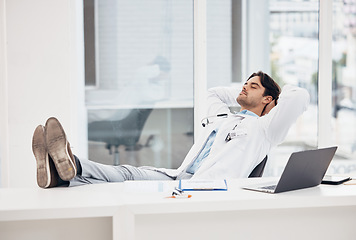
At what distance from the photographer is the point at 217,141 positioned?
2822mm

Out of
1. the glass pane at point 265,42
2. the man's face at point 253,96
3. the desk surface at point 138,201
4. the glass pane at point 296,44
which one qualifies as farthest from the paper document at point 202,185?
the glass pane at point 296,44

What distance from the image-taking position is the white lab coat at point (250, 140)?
2568mm

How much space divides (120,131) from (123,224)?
2.41m

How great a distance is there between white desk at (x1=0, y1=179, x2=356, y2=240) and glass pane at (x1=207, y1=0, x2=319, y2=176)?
2353 mm

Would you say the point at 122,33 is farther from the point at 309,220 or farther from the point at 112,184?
the point at 309,220

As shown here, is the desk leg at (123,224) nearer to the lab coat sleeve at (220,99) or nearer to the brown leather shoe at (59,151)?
the brown leather shoe at (59,151)

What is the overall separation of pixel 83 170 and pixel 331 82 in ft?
8.74

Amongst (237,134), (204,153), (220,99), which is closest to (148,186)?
(237,134)

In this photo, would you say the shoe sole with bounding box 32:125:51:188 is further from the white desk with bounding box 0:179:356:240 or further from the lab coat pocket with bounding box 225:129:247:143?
the lab coat pocket with bounding box 225:129:247:143

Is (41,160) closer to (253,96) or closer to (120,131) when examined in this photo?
(253,96)

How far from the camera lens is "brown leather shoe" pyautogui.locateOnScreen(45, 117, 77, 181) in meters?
1.96

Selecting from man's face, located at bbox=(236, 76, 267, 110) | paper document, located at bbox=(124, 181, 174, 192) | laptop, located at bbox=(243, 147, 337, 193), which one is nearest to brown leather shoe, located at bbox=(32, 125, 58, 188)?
paper document, located at bbox=(124, 181, 174, 192)

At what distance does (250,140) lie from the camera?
2703 mm

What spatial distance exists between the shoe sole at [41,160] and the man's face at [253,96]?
4.56ft
